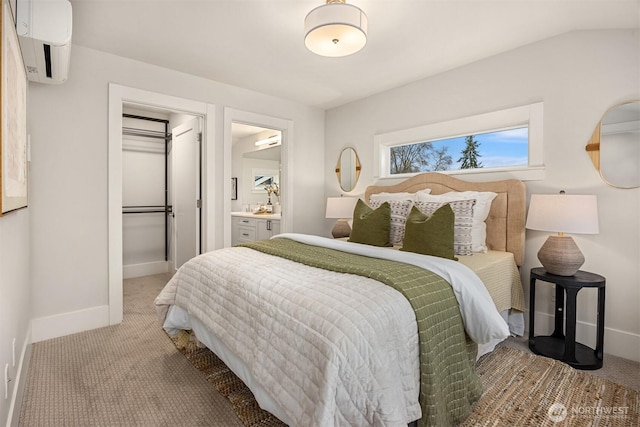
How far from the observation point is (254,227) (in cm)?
496

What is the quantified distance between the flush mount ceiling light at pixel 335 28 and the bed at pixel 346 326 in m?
1.37

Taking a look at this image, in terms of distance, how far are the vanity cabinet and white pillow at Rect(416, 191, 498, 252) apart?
2.37m

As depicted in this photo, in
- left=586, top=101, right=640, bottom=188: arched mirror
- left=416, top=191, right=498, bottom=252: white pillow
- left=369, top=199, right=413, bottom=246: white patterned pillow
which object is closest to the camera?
left=586, top=101, right=640, bottom=188: arched mirror

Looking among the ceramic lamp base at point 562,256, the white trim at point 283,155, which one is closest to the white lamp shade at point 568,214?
the ceramic lamp base at point 562,256

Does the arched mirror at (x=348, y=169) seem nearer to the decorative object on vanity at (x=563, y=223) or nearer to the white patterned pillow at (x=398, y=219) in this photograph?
the white patterned pillow at (x=398, y=219)

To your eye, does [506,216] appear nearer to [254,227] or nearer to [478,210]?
[478,210]

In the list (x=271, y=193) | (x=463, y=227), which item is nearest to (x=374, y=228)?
(x=463, y=227)

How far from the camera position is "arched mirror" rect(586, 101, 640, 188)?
7.43ft

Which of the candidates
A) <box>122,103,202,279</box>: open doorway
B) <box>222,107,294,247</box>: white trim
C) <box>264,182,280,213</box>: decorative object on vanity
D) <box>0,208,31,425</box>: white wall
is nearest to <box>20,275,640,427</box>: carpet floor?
<box>0,208,31,425</box>: white wall

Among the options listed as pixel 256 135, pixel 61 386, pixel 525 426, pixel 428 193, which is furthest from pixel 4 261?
pixel 256 135

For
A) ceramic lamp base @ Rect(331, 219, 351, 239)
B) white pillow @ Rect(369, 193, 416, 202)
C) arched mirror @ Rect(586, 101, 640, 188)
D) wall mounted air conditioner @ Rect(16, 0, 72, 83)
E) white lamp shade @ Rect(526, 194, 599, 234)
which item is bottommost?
ceramic lamp base @ Rect(331, 219, 351, 239)

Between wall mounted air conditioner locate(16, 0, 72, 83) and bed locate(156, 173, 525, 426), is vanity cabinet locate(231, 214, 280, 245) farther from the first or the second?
wall mounted air conditioner locate(16, 0, 72, 83)

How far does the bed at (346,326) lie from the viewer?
48.0 inches

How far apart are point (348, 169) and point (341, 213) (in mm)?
746
